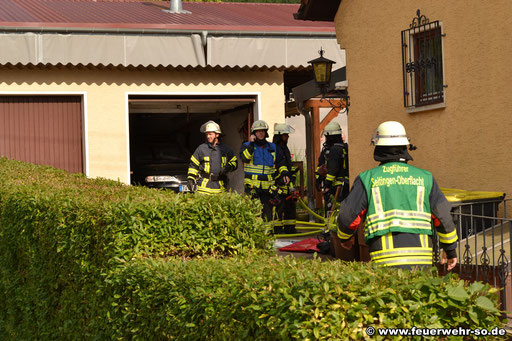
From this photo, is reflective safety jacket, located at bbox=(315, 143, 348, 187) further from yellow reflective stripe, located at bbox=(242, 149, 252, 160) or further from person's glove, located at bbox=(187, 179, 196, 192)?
person's glove, located at bbox=(187, 179, 196, 192)

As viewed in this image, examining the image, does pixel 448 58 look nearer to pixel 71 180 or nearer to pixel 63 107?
pixel 71 180

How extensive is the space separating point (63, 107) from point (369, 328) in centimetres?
1338

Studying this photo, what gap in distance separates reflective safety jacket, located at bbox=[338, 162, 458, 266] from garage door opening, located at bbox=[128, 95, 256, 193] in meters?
10.5

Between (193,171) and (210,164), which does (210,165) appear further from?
(193,171)

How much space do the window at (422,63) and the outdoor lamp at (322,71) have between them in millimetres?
2981

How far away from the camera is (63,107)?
15906mm

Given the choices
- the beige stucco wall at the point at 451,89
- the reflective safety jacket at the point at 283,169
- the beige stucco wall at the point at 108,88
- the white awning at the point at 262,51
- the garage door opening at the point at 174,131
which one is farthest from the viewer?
the garage door opening at the point at 174,131

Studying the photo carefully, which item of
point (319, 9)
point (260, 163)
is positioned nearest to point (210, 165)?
point (260, 163)

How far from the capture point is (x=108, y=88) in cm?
1600

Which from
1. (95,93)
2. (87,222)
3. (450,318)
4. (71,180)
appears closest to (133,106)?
(95,93)

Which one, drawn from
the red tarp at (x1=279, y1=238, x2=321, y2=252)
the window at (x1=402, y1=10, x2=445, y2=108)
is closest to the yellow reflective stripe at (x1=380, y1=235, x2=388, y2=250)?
the window at (x1=402, y1=10, x2=445, y2=108)

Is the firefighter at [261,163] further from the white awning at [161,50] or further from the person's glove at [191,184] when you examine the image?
the white awning at [161,50]

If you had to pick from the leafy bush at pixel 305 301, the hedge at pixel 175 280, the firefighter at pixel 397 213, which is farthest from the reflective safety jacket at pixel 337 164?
the leafy bush at pixel 305 301

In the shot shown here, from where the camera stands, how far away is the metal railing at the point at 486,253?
675cm
